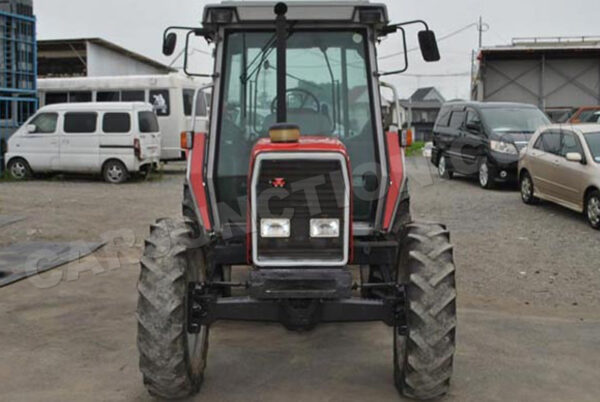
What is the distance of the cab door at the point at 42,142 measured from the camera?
17406mm

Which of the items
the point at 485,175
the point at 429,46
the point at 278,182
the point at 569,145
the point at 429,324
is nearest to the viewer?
the point at 429,324

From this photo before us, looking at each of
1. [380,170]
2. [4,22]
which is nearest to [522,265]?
[380,170]

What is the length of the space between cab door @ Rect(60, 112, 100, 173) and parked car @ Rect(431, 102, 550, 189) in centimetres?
880

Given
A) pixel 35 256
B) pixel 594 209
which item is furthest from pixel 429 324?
pixel 594 209

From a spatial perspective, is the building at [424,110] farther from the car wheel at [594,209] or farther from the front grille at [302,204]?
the front grille at [302,204]

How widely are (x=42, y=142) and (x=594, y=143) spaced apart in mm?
12772

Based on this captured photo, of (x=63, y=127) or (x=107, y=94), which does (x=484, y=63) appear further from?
(x=63, y=127)

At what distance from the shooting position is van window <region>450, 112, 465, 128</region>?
17234 millimetres

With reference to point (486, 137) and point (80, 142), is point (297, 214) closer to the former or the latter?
point (486, 137)

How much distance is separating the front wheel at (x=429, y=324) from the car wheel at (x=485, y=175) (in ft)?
38.0

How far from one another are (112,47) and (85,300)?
908 inches

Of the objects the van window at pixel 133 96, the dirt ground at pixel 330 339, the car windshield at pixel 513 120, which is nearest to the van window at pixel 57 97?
the van window at pixel 133 96

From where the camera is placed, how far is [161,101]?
2000cm

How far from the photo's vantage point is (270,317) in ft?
14.0
